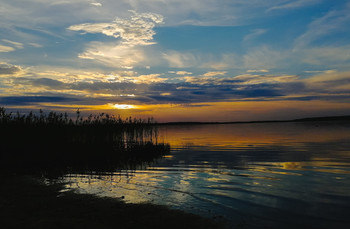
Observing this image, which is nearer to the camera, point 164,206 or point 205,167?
point 164,206

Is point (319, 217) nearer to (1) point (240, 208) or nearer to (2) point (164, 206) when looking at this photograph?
(1) point (240, 208)

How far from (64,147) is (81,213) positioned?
17.9 metres

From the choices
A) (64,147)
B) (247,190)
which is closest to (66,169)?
(64,147)

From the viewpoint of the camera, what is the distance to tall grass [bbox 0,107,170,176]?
19.1 meters

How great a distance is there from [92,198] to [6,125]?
17.1 m

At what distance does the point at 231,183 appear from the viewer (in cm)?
1329

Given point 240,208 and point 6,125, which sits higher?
point 6,125

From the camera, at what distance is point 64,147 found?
966 inches

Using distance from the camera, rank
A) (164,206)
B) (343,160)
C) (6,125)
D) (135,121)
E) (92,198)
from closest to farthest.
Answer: (164,206)
(92,198)
(343,160)
(6,125)
(135,121)

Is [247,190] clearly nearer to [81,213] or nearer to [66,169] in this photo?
[81,213]

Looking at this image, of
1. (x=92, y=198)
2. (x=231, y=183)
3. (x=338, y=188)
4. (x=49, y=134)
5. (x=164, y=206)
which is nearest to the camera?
(x=164, y=206)

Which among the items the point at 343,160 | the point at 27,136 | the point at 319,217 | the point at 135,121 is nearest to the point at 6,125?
the point at 27,136

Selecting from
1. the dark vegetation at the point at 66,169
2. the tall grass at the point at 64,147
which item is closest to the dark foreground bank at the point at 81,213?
the dark vegetation at the point at 66,169

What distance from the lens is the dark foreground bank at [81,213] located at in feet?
24.3
